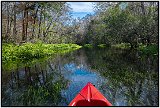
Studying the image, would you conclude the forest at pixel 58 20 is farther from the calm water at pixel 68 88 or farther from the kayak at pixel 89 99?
the kayak at pixel 89 99

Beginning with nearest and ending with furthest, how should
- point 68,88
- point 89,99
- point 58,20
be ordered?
1. point 89,99
2. point 68,88
3. point 58,20

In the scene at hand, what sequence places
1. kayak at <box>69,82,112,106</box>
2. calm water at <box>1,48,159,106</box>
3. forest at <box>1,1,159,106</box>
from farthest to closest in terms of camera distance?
forest at <box>1,1,159,106</box>
calm water at <box>1,48,159,106</box>
kayak at <box>69,82,112,106</box>

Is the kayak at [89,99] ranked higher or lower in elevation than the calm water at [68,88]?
higher

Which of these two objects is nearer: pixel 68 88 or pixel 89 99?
pixel 89 99

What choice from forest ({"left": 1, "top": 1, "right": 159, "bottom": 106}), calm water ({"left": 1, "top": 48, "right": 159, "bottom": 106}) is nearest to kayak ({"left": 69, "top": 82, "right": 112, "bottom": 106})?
calm water ({"left": 1, "top": 48, "right": 159, "bottom": 106})

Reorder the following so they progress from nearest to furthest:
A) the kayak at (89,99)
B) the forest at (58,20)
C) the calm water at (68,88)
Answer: the kayak at (89,99), the calm water at (68,88), the forest at (58,20)

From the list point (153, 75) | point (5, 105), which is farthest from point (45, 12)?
point (5, 105)

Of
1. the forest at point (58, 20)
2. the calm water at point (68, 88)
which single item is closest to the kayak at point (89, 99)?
the calm water at point (68, 88)

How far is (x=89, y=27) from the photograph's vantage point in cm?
7131

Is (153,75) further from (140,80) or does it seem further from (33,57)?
(33,57)

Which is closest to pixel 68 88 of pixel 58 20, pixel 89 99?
pixel 89 99

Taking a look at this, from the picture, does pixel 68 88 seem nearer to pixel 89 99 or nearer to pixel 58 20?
pixel 89 99

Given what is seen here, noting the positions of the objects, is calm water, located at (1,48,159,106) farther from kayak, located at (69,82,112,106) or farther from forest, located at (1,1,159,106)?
Answer: forest, located at (1,1,159,106)

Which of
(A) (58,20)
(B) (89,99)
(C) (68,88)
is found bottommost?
(C) (68,88)
